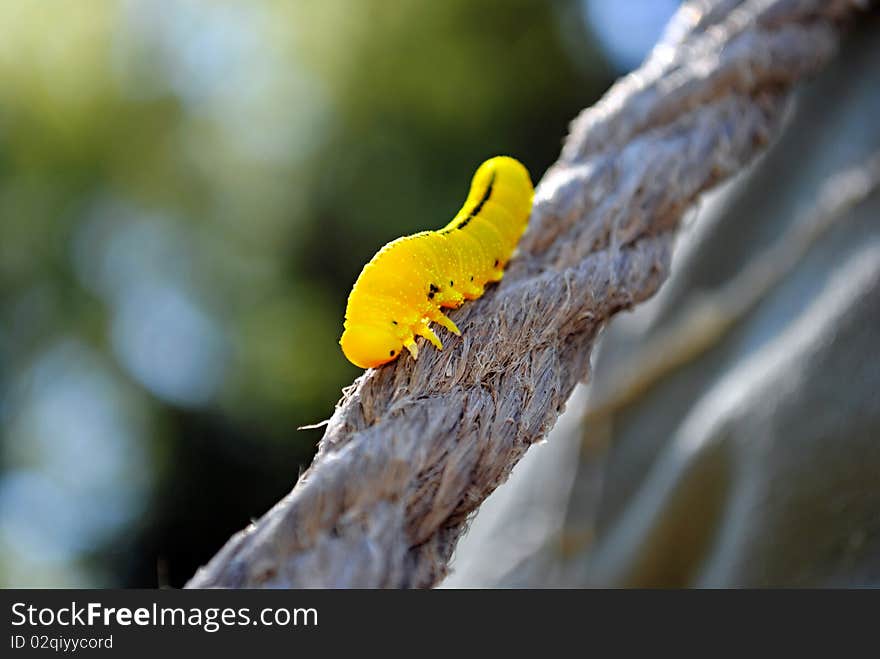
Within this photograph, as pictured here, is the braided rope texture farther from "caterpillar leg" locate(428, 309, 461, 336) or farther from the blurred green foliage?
the blurred green foliage

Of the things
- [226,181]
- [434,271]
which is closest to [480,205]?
[434,271]

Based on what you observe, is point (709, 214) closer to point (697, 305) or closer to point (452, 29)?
point (697, 305)

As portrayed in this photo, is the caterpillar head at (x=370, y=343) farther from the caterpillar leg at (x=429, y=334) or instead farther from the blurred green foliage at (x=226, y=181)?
the blurred green foliage at (x=226, y=181)

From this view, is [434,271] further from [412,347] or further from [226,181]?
[226,181]

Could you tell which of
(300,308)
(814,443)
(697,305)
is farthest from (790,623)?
(300,308)

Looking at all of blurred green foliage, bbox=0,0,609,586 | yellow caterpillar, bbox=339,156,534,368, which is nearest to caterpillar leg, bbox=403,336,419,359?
yellow caterpillar, bbox=339,156,534,368

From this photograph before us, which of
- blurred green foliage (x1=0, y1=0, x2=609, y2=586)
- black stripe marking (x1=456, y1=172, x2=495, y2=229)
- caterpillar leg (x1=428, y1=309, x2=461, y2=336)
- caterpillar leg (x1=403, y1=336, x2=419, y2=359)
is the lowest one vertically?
caterpillar leg (x1=403, y1=336, x2=419, y2=359)
